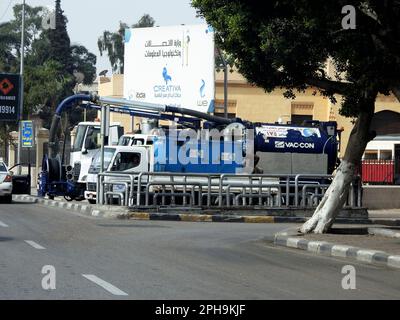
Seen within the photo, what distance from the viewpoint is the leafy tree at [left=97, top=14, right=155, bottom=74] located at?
8644 centimetres

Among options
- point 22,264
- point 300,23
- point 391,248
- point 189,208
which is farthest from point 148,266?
point 189,208

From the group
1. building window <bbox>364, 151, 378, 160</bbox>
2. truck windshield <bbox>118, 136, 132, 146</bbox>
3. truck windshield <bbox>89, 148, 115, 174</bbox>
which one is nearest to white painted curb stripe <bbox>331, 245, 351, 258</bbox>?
truck windshield <bbox>89, 148, 115, 174</bbox>

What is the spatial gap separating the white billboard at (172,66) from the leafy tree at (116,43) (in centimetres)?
4761

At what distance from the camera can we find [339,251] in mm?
15375

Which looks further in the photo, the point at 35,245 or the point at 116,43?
the point at 116,43

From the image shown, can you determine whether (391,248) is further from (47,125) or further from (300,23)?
(47,125)

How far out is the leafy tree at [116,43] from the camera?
86.4m

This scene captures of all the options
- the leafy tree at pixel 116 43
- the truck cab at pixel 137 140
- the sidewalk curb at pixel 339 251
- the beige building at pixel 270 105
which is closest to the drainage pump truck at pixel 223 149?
the truck cab at pixel 137 140

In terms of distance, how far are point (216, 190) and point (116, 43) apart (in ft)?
210

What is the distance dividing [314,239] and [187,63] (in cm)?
2105

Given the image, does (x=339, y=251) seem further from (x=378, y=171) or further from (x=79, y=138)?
(x=378, y=171)

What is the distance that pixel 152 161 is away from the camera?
27609 mm

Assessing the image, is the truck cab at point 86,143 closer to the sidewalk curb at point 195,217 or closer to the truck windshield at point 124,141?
the truck windshield at point 124,141

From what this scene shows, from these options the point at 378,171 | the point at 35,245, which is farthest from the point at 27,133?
the point at 35,245
